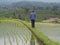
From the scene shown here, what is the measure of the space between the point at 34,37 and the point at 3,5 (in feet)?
71.4

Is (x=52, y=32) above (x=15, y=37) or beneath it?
beneath

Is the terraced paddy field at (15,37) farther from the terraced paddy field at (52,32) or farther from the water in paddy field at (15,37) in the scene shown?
the terraced paddy field at (52,32)

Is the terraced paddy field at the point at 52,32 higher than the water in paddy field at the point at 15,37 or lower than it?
lower

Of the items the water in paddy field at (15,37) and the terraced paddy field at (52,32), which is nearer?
the water in paddy field at (15,37)

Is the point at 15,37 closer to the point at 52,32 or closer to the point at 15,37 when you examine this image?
the point at 15,37

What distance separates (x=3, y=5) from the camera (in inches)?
1141

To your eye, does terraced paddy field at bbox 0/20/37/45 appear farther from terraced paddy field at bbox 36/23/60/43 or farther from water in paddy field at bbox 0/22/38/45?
terraced paddy field at bbox 36/23/60/43

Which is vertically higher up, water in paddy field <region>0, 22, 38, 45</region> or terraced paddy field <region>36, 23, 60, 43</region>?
water in paddy field <region>0, 22, 38, 45</region>

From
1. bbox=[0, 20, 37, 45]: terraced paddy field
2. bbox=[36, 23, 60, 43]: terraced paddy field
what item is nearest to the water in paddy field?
bbox=[0, 20, 37, 45]: terraced paddy field

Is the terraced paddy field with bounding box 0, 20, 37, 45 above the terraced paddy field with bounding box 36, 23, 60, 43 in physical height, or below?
above

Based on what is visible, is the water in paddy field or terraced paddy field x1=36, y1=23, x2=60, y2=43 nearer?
the water in paddy field

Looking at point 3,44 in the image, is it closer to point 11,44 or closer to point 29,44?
point 11,44

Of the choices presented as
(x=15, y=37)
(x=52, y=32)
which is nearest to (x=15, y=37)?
(x=15, y=37)

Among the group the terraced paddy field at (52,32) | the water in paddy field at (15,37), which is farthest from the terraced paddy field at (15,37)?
the terraced paddy field at (52,32)
